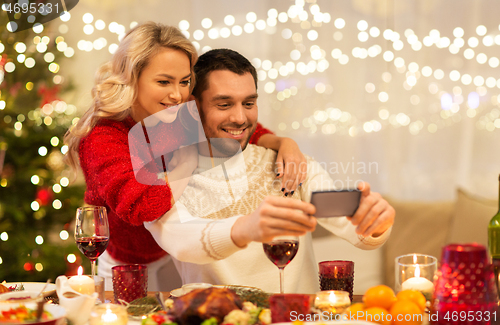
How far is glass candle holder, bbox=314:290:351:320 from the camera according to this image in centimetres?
84

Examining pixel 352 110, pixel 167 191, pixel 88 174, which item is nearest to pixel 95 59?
pixel 352 110

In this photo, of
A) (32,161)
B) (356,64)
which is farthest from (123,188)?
(356,64)

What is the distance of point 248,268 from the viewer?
5.08 ft

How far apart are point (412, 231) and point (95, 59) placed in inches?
96.7

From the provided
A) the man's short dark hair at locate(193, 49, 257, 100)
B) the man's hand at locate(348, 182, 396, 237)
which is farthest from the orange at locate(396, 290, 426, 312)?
the man's short dark hair at locate(193, 49, 257, 100)

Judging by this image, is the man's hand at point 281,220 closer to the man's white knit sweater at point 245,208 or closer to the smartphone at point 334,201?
the smartphone at point 334,201

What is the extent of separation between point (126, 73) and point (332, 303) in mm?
1045

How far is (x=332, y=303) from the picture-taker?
2.75 ft

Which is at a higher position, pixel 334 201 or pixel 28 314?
pixel 334 201

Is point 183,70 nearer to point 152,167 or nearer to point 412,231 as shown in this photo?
point 152,167

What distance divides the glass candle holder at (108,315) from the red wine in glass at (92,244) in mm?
318

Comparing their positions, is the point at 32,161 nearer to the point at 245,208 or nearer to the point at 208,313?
the point at 245,208

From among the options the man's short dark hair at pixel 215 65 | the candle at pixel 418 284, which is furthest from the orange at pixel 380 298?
the man's short dark hair at pixel 215 65

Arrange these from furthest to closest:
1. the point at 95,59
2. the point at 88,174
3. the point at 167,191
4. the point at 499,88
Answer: the point at 95,59 < the point at 499,88 < the point at 88,174 < the point at 167,191
